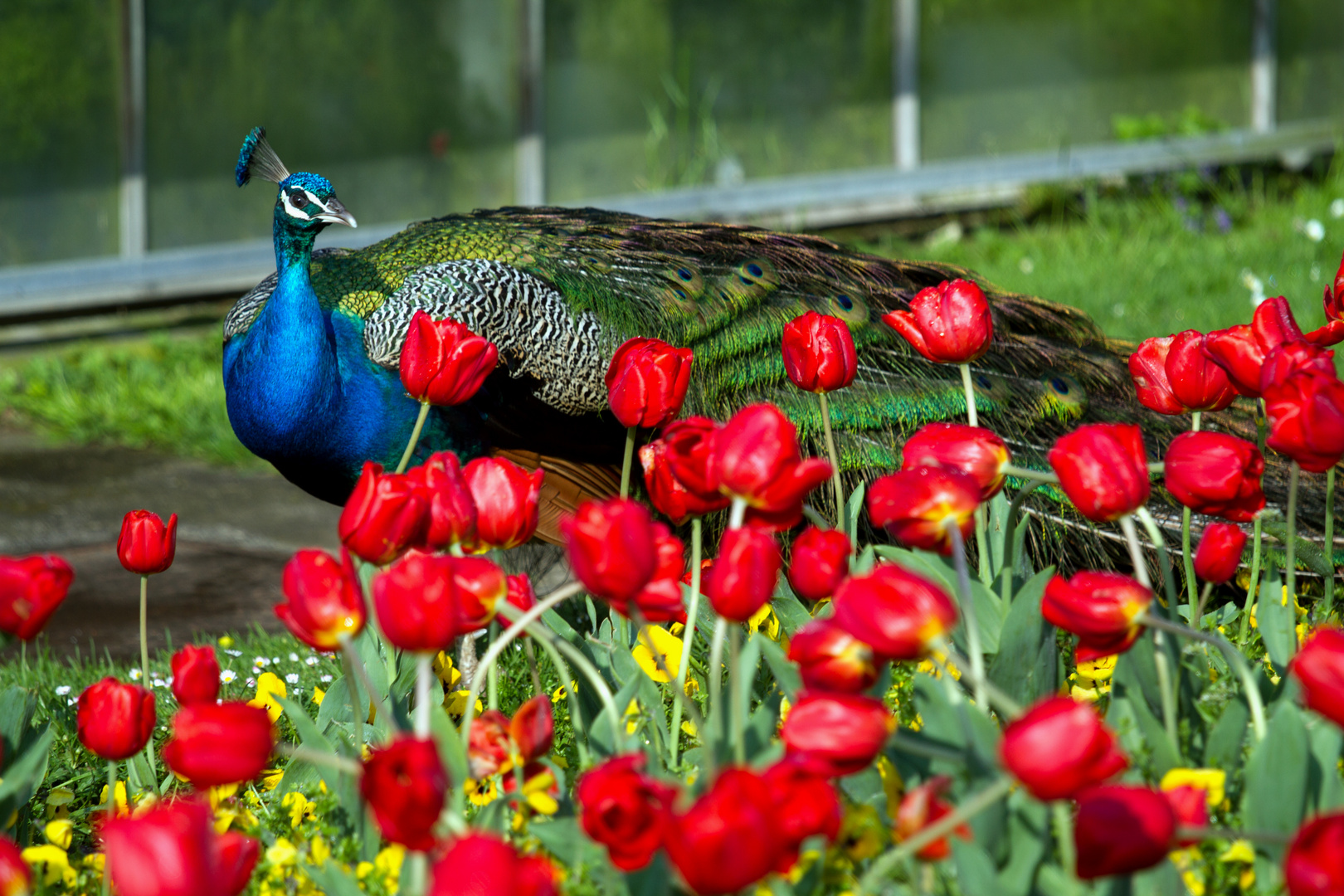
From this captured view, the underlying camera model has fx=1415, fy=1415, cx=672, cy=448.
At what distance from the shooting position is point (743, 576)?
3.89ft

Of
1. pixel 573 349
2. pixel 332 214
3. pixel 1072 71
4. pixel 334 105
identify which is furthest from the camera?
pixel 1072 71

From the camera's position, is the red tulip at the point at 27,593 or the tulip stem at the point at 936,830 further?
the red tulip at the point at 27,593

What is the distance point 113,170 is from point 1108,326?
13.1ft

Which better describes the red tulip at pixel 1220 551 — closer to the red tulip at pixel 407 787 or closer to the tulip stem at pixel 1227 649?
the tulip stem at pixel 1227 649

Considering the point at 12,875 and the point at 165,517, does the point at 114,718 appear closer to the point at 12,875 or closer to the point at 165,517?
the point at 12,875

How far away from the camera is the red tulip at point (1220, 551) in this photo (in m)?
1.58

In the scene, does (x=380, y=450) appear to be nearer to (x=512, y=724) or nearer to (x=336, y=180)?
(x=512, y=724)

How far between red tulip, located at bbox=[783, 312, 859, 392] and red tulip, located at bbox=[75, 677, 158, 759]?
0.86 meters

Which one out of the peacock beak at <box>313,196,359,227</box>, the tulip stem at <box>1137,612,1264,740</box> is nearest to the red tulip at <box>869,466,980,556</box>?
the tulip stem at <box>1137,612,1264,740</box>

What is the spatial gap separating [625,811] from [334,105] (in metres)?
5.51

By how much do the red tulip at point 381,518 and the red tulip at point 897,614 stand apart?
456 millimetres

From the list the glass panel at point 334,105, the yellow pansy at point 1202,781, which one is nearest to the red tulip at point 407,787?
the yellow pansy at point 1202,781

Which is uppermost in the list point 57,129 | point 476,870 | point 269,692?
point 57,129

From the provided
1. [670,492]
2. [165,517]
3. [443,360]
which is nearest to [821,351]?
[670,492]
